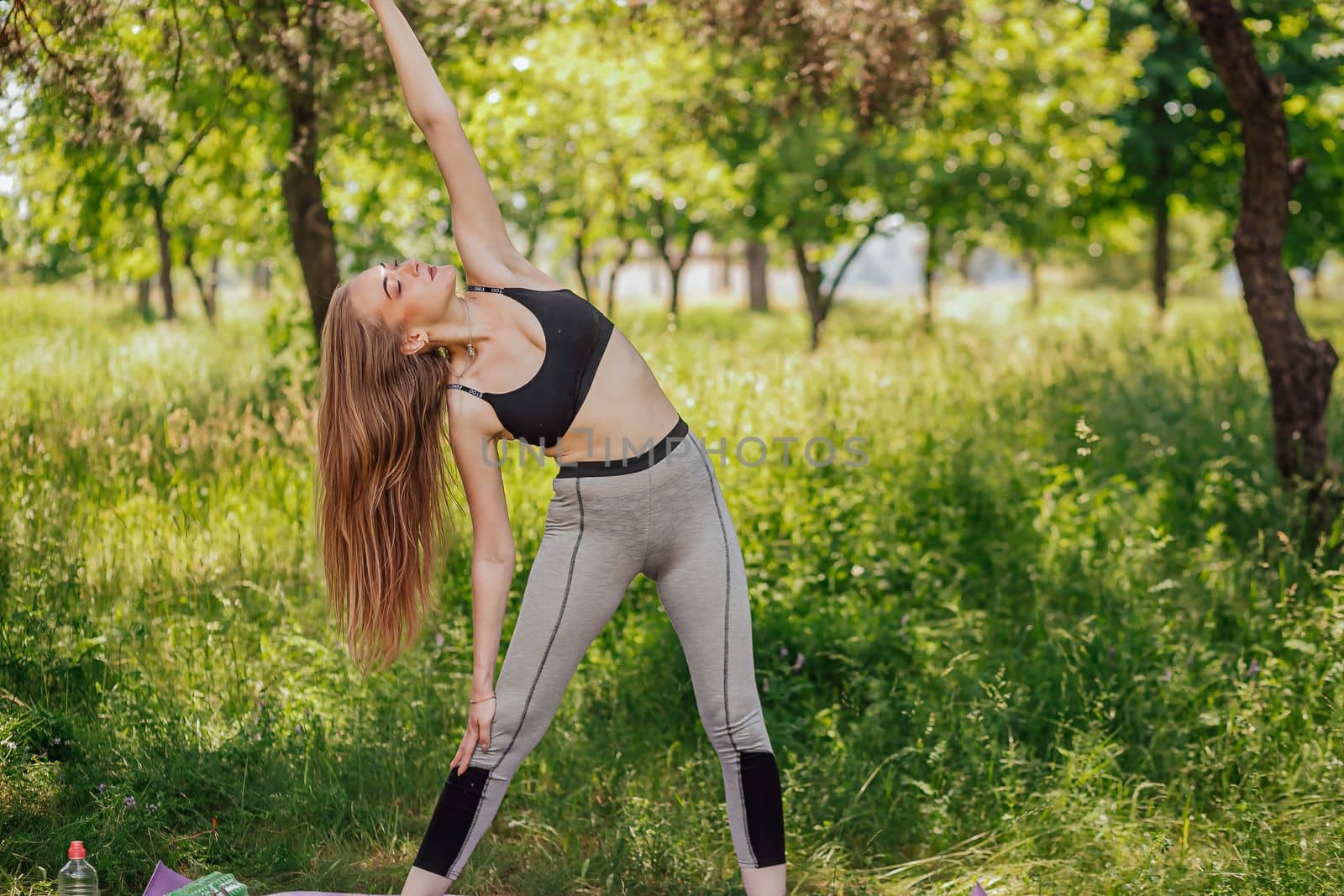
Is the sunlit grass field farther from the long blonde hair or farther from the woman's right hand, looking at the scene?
the long blonde hair

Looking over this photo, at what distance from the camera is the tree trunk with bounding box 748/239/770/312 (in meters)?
28.2

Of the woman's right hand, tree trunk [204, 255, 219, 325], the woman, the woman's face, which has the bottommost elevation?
the woman's right hand

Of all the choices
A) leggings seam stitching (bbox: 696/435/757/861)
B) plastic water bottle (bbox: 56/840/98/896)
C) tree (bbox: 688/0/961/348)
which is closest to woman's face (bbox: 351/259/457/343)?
leggings seam stitching (bbox: 696/435/757/861)

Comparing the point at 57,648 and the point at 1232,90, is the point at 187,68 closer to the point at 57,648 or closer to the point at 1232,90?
the point at 57,648

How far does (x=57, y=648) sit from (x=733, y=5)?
459cm

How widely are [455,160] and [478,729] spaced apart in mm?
1491

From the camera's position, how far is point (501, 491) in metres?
2.78

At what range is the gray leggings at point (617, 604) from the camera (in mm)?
2801

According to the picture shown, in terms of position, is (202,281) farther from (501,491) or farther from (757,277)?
(501,491)

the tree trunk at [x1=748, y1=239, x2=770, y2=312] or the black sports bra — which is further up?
the tree trunk at [x1=748, y1=239, x2=770, y2=312]

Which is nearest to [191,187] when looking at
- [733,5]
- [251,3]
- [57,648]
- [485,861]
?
[251,3]

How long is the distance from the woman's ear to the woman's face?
19 mm

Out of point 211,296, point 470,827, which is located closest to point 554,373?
point 470,827

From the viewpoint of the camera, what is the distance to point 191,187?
360 inches
